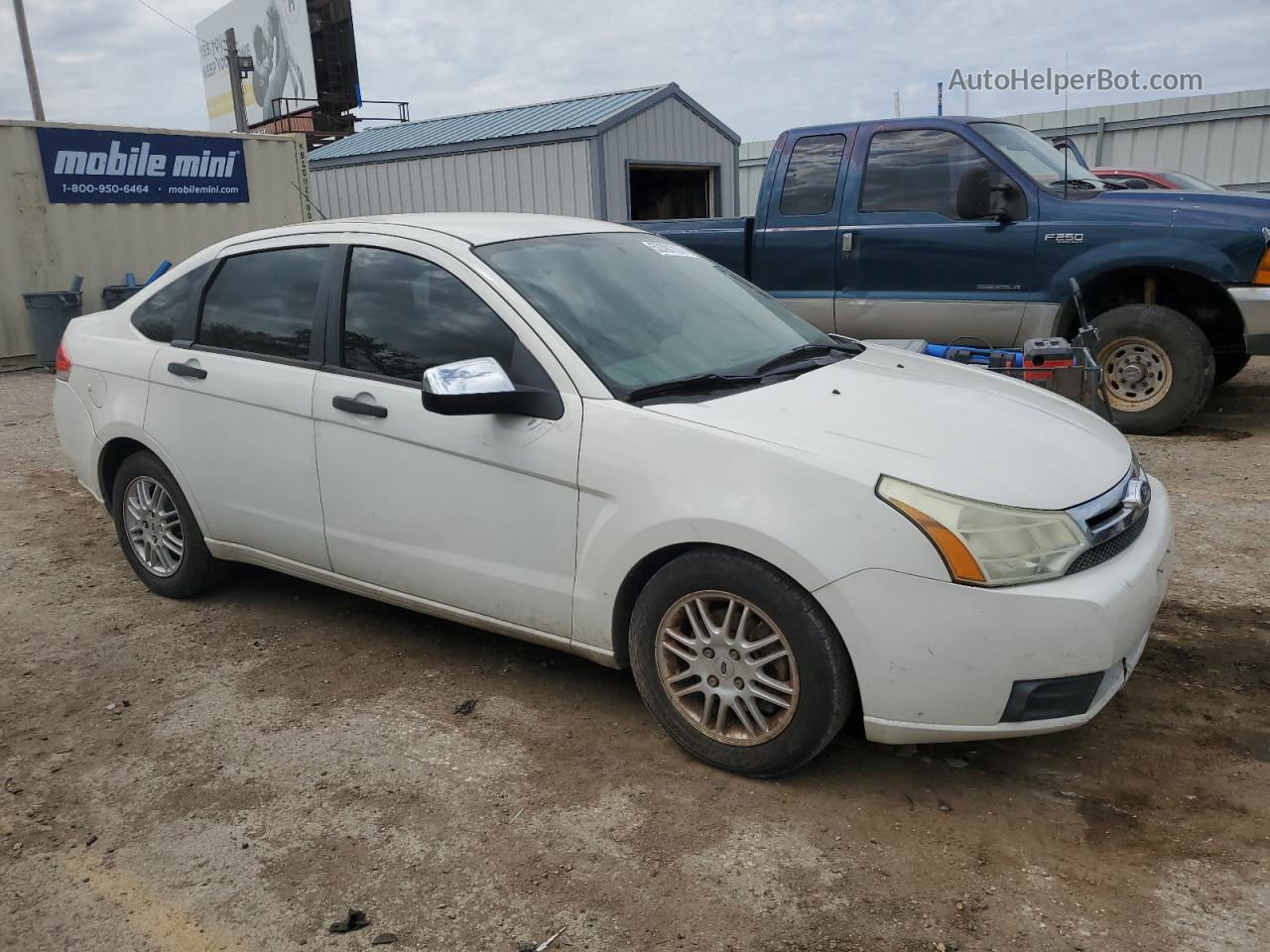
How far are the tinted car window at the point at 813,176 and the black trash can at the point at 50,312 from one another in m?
9.35

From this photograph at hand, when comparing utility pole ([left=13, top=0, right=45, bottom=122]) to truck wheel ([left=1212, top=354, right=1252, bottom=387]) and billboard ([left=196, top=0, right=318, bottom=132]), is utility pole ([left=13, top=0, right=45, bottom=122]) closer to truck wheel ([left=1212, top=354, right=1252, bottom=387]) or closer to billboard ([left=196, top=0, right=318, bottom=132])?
billboard ([left=196, top=0, right=318, bottom=132])

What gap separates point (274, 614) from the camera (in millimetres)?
4609

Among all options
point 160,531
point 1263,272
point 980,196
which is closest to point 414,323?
point 160,531

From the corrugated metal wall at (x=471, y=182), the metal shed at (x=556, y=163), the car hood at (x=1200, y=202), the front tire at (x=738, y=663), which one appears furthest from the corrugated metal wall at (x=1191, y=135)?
the front tire at (x=738, y=663)

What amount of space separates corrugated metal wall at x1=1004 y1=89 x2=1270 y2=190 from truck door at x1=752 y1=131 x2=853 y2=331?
47.7 ft

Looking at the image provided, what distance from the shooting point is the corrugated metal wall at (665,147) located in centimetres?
1498

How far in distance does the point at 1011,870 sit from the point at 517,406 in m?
1.93

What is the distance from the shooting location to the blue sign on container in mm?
12953

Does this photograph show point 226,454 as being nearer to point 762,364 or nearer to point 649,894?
point 762,364

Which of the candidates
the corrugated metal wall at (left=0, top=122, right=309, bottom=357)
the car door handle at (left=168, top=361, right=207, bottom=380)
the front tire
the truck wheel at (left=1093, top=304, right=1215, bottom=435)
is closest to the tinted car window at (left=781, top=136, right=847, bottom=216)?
the truck wheel at (left=1093, top=304, right=1215, bottom=435)

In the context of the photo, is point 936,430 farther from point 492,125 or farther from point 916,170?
point 492,125

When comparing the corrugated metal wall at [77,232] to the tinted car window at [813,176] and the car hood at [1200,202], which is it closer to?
the tinted car window at [813,176]

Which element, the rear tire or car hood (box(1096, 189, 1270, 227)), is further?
car hood (box(1096, 189, 1270, 227))

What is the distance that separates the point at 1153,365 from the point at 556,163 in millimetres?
10118
